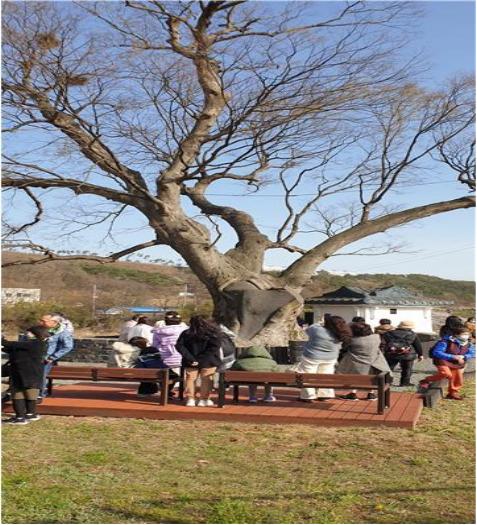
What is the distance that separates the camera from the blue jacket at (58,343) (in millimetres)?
10970

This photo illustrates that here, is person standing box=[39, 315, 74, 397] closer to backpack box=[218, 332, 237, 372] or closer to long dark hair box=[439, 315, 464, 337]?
backpack box=[218, 332, 237, 372]

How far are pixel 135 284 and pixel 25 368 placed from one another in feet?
214

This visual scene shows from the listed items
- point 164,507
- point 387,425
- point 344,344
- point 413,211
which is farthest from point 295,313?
point 164,507

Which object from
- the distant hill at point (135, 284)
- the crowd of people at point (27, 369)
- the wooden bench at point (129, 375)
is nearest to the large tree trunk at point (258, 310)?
the wooden bench at point (129, 375)

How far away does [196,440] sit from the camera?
8641 mm

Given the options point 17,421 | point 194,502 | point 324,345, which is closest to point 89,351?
point 17,421

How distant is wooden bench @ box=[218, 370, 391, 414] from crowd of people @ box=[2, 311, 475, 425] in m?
0.29

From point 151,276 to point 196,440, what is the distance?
2789 inches

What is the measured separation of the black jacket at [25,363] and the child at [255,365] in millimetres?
3050

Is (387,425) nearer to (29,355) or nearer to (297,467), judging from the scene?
(297,467)

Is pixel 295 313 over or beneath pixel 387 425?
over

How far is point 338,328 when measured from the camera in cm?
1062

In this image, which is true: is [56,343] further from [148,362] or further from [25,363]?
[25,363]

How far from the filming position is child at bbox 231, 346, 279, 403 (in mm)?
10992
